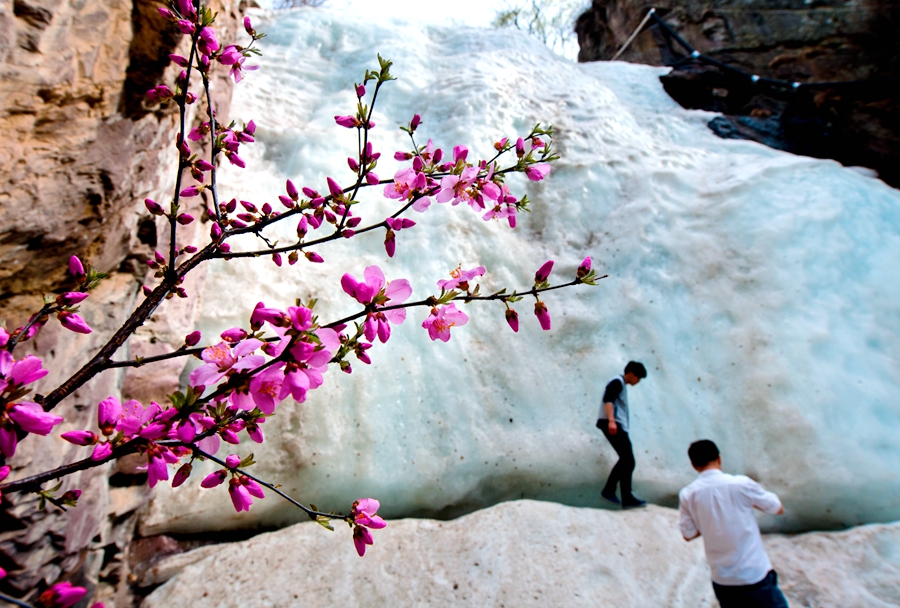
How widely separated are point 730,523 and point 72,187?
2.79 meters

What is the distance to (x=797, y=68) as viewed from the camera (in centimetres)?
700

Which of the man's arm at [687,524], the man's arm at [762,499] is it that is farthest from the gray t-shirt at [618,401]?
the man's arm at [762,499]

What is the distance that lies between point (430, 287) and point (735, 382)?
6.99 feet

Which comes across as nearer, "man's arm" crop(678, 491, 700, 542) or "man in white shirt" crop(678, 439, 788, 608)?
"man in white shirt" crop(678, 439, 788, 608)

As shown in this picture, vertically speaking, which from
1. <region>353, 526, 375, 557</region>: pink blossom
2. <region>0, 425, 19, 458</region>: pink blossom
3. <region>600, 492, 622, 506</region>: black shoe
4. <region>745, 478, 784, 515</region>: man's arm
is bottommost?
<region>600, 492, 622, 506</region>: black shoe

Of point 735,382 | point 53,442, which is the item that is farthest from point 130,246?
point 735,382

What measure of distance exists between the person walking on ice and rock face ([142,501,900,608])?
132mm

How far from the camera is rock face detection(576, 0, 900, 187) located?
5.17 meters

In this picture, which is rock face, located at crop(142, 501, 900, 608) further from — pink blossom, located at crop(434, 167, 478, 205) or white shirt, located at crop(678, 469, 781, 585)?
pink blossom, located at crop(434, 167, 478, 205)

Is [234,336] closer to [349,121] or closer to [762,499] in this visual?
[349,121]

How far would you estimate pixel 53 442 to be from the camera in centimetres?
167

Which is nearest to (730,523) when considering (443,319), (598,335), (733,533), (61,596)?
(733,533)

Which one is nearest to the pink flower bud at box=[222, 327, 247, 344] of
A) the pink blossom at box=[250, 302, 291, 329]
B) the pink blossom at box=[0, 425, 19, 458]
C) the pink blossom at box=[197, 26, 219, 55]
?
the pink blossom at box=[250, 302, 291, 329]

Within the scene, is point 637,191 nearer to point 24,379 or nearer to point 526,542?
point 526,542
